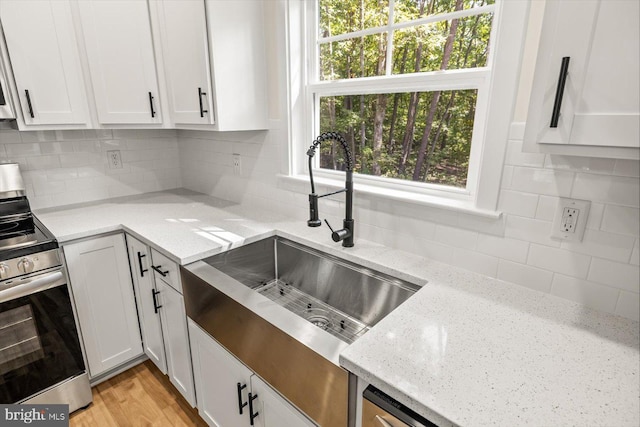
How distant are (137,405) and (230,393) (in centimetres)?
85

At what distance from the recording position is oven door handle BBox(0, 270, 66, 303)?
1.37m

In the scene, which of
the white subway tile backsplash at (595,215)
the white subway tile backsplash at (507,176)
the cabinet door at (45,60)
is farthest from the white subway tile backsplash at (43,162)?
the white subway tile backsplash at (595,215)

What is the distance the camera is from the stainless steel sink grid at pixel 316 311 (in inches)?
52.8

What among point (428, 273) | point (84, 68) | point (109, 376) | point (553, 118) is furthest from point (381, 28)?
point (109, 376)

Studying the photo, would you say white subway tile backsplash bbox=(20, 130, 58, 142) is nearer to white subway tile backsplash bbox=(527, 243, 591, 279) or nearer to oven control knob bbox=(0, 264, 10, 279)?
oven control knob bbox=(0, 264, 10, 279)

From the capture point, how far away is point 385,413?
2.42 feet

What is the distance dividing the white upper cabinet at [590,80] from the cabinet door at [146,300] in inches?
65.2

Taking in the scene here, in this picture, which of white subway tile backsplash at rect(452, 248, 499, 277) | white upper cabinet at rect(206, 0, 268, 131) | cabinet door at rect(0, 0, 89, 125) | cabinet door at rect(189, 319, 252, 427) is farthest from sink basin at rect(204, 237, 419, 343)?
cabinet door at rect(0, 0, 89, 125)

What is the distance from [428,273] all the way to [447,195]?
341mm

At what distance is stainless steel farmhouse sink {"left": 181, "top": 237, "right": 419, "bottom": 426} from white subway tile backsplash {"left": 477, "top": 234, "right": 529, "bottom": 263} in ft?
0.95

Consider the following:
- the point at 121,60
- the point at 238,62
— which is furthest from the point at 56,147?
the point at 238,62

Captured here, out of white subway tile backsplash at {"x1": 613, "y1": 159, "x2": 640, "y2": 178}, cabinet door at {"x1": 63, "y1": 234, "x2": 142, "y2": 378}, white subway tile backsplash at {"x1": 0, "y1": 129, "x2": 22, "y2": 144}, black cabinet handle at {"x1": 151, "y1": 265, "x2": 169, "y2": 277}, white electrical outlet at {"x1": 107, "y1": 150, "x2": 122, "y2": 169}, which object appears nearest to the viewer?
white subway tile backsplash at {"x1": 613, "y1": 159, "x2": 640, "y2": 178}

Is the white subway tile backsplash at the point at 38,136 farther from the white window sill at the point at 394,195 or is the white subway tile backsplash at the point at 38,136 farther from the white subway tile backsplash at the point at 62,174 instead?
the white window sill at the point at 394,195

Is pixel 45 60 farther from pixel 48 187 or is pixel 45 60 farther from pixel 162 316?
pixel 162 316
